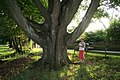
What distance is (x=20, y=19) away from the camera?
13609 mm

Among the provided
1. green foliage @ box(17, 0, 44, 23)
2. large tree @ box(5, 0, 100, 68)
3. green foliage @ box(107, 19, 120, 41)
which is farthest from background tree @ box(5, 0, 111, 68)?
green foliage @ box(107, 19, 120, 41)

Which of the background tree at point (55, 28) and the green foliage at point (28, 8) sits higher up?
the green foliage at point (28, 8)

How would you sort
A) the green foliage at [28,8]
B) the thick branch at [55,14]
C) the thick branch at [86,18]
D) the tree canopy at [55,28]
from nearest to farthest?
1. the thick branch at [55,14]
2. the tree canopy at [55,28]
3. the thick branch at [86,18]
4. the green foliage at [28,8]

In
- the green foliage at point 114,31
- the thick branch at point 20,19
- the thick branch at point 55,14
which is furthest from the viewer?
the green foliage at point 114,31

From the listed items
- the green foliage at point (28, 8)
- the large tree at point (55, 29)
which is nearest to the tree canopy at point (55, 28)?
the large tree at point (55, 29)

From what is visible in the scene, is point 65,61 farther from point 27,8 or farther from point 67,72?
point 27,8

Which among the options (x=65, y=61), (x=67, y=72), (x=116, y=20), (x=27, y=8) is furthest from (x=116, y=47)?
(x=67, y=72)

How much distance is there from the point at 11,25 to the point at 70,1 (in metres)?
10.6

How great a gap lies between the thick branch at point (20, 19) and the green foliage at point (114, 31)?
14625mm

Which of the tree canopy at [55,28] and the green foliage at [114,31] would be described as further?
the green foliage at [114,31]

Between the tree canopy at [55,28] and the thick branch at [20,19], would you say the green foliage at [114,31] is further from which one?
the thick branch at [20,19]

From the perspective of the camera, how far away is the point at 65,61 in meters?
14.4

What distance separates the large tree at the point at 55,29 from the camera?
45.5 feet

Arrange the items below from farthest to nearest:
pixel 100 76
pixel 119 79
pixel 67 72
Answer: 1. pixel 67 72
2. pixel 100 76
3. pixel 119 79
